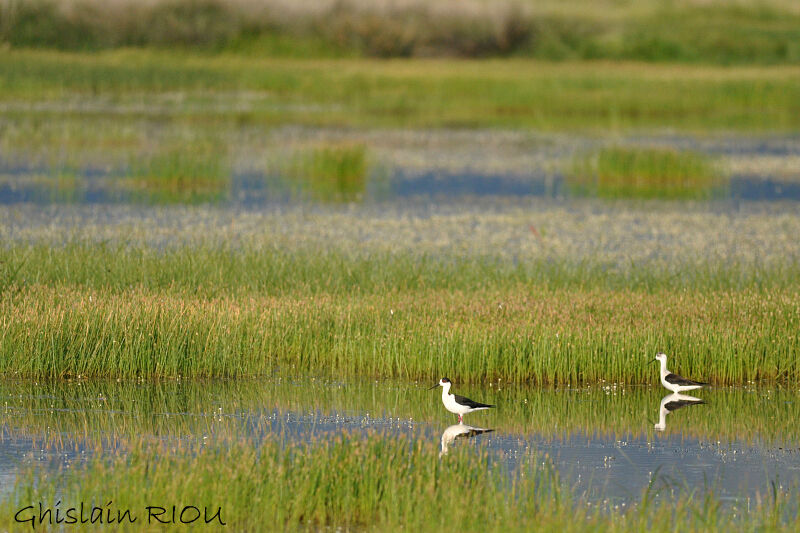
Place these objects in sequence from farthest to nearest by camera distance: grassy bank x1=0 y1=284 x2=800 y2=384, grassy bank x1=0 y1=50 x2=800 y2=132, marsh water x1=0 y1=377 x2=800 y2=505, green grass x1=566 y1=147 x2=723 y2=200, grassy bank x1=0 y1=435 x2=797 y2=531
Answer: grassy bank x1=0 y1=50 x2=800 y2=132 → green grass x1=566 y1=147 x2=723 y2=200 → grassy bank x1=0 y1=284 x2=800 y2=384 → marsh water x1=0 y1=377 x2=800 y2=505 → grassy bank x1=0 y1=435 x2=797 y2=531

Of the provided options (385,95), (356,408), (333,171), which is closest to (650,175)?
(333,171)

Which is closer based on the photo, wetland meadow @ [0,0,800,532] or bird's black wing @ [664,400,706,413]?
wetland meadow @ [0,0,800,532]

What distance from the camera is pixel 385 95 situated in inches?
2936

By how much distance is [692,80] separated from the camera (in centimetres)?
7856

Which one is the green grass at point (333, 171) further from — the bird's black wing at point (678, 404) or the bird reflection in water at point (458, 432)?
the bird reflection in water at point (458, 432)

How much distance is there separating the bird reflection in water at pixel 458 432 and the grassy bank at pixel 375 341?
74.4 inches

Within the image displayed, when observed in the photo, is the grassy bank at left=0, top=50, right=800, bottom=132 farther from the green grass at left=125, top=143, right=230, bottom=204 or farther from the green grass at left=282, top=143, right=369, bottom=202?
the green grass at left=125, top=143, right=230, bottom=204

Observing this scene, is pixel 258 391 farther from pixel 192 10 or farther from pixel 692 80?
pixel 192 10

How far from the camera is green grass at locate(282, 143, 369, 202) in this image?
32625 mm

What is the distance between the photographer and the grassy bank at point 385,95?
193 ft

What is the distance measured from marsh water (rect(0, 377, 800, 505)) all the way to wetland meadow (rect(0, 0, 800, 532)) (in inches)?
1.5

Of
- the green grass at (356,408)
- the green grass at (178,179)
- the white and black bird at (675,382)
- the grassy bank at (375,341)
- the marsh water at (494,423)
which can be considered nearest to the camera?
the marsh water at (494,423)

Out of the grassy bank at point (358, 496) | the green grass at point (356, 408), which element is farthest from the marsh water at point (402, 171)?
the grassy bank at point (358, 496)

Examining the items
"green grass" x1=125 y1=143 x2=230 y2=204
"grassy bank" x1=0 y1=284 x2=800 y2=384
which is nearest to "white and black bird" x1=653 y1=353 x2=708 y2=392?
"grassy bank" x1=0 y1=284 x2=800 y2=384
